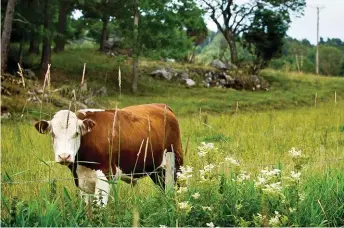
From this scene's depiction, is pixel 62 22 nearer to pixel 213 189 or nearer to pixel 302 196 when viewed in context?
pixel 213 189

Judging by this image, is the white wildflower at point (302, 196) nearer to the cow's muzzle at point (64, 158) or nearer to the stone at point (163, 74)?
the cow's muzzle at point (64, 158)

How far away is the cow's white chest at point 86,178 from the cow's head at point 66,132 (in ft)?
0.87

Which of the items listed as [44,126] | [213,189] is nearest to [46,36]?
[44,126]

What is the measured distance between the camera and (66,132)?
5508 mm

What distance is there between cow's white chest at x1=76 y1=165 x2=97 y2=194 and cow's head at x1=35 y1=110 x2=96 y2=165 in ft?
0.87

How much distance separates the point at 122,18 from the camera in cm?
2688

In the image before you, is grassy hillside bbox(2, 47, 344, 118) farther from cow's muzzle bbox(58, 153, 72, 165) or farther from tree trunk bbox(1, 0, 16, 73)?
cow's muzzle bbox(58, 153, 72, 165)

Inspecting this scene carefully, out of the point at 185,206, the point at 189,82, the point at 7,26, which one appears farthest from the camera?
the point at 189,82

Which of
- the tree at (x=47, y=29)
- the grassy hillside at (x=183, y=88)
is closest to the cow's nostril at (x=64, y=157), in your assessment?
the grassy hillside at (x=183, y=88)

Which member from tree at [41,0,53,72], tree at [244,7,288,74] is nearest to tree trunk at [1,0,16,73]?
tree at [41,0,53,72]

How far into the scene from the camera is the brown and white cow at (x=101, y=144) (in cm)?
548

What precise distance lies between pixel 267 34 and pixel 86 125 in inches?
1305

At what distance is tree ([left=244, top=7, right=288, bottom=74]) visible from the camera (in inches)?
1465

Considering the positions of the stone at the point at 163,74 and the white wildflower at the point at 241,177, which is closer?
the white wildflower at the point at 241,177
